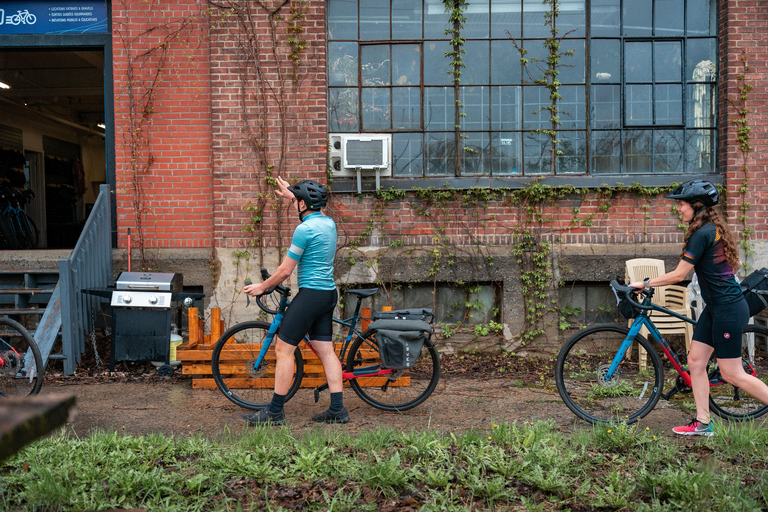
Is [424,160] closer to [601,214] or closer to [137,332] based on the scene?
[601,214]

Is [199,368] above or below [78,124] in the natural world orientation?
below

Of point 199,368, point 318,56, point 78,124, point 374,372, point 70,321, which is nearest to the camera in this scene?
point 374,372

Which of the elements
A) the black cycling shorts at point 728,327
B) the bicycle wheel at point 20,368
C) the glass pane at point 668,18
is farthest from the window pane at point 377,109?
the black cycling shorts at point 728,327

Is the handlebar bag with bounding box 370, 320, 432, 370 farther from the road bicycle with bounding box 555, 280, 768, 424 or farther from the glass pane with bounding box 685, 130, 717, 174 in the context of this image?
the glass pane with bounding box 685, 130, 717, 174

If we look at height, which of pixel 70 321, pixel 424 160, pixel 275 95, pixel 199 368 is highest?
pixel 275 95

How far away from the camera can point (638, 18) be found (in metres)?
7.71

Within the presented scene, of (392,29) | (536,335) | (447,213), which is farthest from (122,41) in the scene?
(536,335)

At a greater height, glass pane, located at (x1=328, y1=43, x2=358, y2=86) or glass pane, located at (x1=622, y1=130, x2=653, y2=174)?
glass pane, located at (x1=328, y1=43, x2=358, y2=86)

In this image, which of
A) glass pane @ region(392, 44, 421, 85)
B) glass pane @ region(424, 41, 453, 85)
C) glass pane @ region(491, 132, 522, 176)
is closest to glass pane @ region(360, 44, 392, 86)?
glass pane @ region(392, 44, 421, 85)

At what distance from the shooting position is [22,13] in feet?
25.3

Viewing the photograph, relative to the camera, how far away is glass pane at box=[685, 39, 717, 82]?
25.4ft

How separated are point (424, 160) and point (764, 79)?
4248 millimetres

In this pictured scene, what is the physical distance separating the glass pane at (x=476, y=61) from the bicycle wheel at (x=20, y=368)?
18.4 feet

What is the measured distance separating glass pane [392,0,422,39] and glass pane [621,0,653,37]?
2.60 metres
